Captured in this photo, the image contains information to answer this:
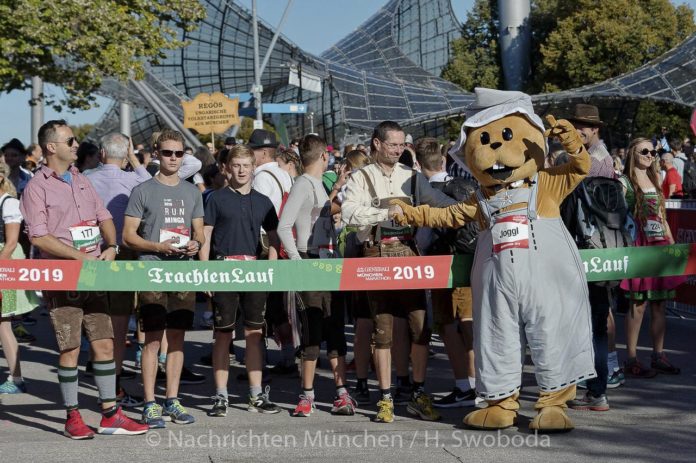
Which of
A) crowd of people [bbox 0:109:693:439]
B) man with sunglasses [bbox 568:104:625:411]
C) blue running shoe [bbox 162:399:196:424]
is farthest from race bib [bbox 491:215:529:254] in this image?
blue running shoe [bbox 162:399:196:424]

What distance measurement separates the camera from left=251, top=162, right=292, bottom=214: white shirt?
29.8 ft

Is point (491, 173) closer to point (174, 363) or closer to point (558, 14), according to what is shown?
point (174, 363)

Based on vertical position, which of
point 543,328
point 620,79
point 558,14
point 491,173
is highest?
point 558,14

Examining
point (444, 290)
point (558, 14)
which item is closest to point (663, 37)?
point (558, 14)

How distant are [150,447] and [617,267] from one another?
10.7ft

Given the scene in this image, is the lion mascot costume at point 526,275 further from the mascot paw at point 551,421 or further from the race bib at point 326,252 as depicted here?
the race bib at point 326,252

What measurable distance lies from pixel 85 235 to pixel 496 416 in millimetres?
2864

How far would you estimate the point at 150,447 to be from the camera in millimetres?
6508

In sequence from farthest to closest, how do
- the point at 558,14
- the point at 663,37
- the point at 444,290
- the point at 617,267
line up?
the point at 558,14 < the point at 663,37 < the point at 444,290 < the point at 617,267

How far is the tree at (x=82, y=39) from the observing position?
2141 centimetres

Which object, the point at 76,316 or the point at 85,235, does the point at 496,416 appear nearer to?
the point at 76,316

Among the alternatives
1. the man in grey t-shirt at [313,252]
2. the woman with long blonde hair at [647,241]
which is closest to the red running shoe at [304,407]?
the man in grey t-shirt at [313,252]

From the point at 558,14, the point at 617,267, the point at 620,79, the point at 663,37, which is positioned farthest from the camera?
the point at 558,14

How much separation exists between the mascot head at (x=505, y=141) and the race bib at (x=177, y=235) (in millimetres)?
1970
